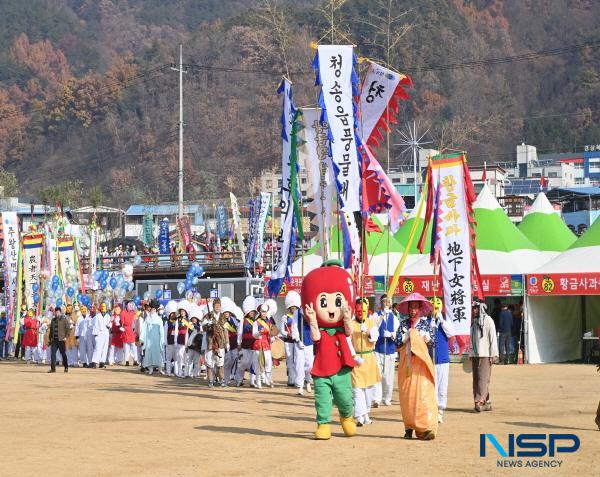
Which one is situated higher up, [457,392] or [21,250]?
[21,250]

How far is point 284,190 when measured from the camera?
19.1 m

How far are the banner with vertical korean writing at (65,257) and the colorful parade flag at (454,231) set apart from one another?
16427 mm

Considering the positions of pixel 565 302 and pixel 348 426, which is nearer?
pixel 348 426

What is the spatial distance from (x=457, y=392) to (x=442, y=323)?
5.03 meters

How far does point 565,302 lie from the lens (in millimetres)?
28141

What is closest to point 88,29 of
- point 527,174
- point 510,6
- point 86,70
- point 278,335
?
point 86,70

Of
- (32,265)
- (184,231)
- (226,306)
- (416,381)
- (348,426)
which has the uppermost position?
(184,231)

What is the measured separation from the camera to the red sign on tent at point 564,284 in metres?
25.5

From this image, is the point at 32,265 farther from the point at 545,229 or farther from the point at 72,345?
the point at 545,229

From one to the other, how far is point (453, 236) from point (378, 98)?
341 cm

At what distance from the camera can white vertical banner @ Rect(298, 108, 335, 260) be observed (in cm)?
1959

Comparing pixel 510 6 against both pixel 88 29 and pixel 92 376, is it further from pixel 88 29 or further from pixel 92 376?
pixel 92 376

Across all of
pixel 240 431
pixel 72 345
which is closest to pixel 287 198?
pixel 240 431

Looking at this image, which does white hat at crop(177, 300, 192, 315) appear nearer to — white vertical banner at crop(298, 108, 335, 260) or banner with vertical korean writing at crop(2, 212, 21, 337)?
white vertical banner at crop(298, 108, 335, 260)
